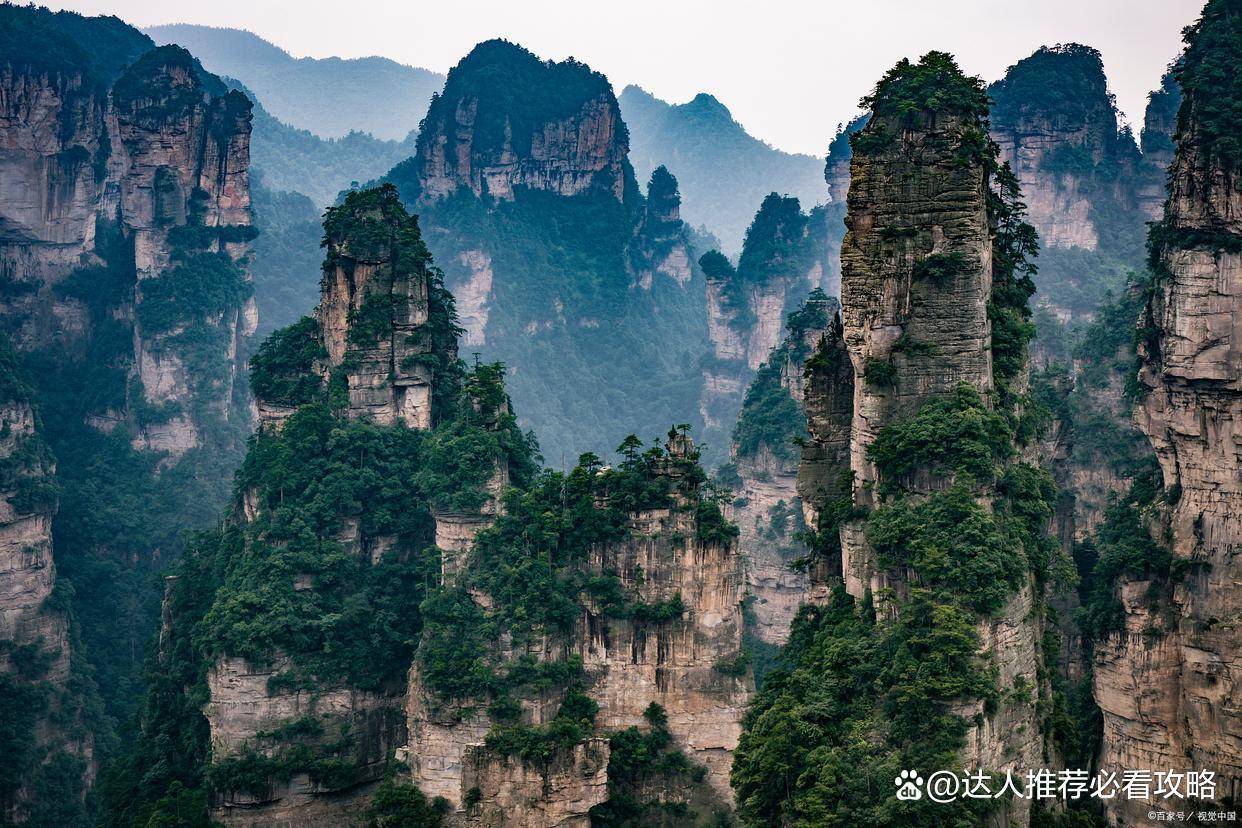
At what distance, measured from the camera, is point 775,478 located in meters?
70.4

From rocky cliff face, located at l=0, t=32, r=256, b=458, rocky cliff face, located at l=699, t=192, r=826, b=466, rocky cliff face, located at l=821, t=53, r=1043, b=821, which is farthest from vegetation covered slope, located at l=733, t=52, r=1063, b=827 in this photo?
rocky cliff face, located at l=699, t=192, r=826, b=466

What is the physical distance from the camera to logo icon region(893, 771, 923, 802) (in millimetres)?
29062

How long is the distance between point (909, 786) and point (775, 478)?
4149 cm

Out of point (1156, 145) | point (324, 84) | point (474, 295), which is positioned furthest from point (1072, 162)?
A: point (324, 84)

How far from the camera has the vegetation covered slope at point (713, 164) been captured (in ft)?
555

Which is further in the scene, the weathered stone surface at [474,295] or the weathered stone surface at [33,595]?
the weathered stone surface at [474,295]

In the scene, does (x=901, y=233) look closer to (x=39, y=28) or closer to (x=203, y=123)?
(x=203, y=123)

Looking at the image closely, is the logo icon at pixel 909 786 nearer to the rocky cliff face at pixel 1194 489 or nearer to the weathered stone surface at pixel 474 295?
the rocky cliff face at pixel 1194 489

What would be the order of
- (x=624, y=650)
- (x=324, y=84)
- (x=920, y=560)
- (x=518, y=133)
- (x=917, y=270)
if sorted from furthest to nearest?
(x=324, y=84) < (x=518, y=133) < (x=624, y=650) < (x=917, y=270) < (x=920, y=560)

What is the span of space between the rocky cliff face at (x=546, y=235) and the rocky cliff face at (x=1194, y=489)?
6353 cm

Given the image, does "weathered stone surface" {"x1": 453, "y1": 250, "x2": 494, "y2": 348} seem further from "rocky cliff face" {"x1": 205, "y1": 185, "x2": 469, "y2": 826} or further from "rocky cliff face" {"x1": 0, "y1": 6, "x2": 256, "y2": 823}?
"rocky cliff face" {"x1": 205, "y1": 185, "x2": 469, "y2": 826}

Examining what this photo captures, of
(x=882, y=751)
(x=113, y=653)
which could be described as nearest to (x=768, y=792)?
(x=882, y=751)

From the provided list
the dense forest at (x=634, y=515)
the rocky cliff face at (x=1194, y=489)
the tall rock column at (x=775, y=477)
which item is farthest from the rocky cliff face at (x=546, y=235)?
the rocky cliff face at (x=1194, y=489)

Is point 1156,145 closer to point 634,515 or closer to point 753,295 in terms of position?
point 753,295
